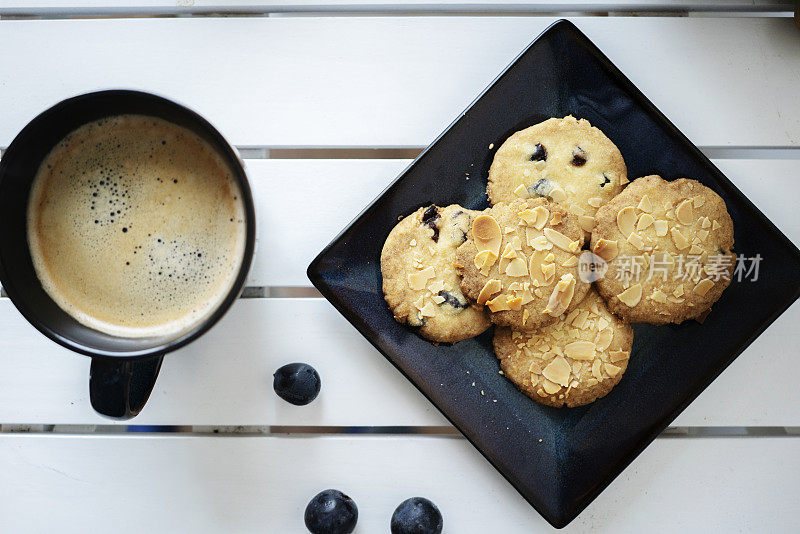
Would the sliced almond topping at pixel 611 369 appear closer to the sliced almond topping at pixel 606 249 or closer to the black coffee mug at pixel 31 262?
the sliced almond topping at pixel 606 249

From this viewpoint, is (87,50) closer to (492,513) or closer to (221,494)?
(221,494)

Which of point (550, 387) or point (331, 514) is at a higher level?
point (550, 387)

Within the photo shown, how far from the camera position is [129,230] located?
2.52 ft

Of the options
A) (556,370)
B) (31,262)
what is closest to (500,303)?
(556,370)

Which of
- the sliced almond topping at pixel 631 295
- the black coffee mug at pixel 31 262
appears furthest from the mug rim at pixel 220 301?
the sliced almond topping at pixel 631 295

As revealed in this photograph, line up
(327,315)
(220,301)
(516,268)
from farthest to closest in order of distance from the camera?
(327,315) < (516,268) < (220,301)

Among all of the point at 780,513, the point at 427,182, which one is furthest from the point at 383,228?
the point at 780,513

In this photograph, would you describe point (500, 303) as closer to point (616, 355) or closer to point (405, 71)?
point (616, 355)

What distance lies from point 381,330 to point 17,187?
49 centimetres

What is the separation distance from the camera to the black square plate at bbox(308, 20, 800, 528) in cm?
87

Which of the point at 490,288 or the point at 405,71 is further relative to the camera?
the point at 405,71

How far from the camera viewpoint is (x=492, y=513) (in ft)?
3.07

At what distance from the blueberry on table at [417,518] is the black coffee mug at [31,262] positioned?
40 centimetres

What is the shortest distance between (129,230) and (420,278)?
380mm
